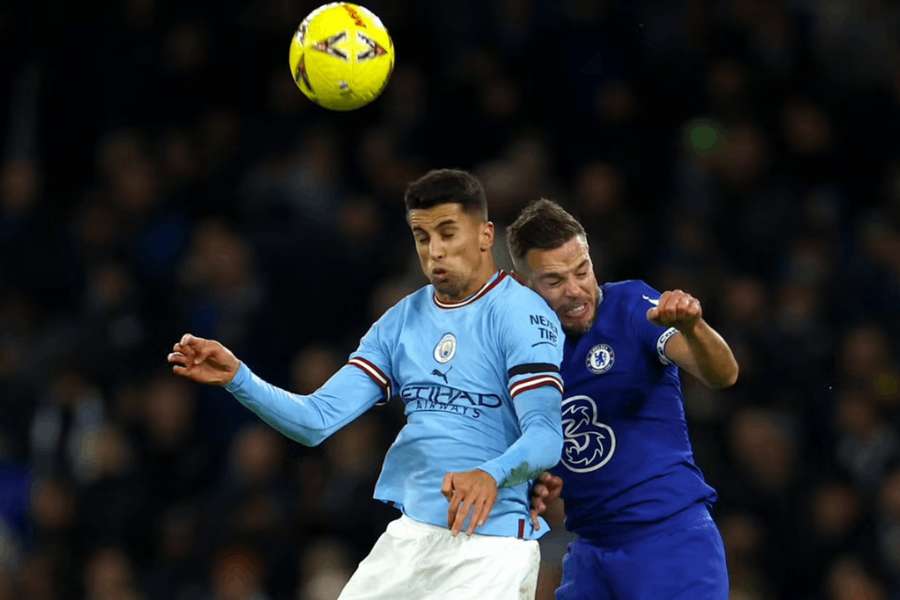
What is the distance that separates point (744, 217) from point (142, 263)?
403 cm

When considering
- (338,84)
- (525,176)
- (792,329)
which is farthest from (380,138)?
(338,84)

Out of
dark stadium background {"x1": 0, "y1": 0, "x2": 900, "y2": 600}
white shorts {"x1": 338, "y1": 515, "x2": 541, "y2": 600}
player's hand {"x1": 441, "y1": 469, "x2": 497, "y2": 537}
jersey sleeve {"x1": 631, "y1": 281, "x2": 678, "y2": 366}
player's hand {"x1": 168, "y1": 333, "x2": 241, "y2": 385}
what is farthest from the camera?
dark stadium background {"x1": 0, "y1": 0, "x2": 900, "y2": 600}

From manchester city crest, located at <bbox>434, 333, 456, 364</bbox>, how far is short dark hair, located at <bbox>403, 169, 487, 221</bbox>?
0.39m

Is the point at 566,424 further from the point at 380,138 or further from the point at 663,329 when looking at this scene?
the point at 380,138

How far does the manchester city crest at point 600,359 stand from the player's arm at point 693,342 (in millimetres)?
219

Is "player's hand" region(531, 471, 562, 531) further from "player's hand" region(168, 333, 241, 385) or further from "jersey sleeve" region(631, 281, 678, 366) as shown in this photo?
"player's hand" region(168, 333, 241, 385)

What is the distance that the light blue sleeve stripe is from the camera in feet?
15.1

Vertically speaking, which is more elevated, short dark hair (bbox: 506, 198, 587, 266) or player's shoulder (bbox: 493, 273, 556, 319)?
short dark hair (bbox: 506, 198, 587, 266)

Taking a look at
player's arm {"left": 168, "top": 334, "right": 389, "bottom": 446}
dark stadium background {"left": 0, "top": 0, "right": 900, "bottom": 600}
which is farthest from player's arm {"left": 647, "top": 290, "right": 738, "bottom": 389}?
dark stadium background {"left": 0, "top": 0, "right": 900, "bottom": 600}

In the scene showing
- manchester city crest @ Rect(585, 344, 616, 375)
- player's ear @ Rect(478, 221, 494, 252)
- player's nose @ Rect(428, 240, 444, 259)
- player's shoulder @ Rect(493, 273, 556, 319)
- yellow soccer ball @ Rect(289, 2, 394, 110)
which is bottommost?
manchester city crest @ Rect(585, 344, 616, 375)

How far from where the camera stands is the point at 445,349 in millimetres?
4594

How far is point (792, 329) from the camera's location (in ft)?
28.1

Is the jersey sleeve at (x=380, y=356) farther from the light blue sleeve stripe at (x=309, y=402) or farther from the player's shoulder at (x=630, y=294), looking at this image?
the player's shoulder at (x=630, y=294)

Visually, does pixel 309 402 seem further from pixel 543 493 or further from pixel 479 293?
pixel 543 493
